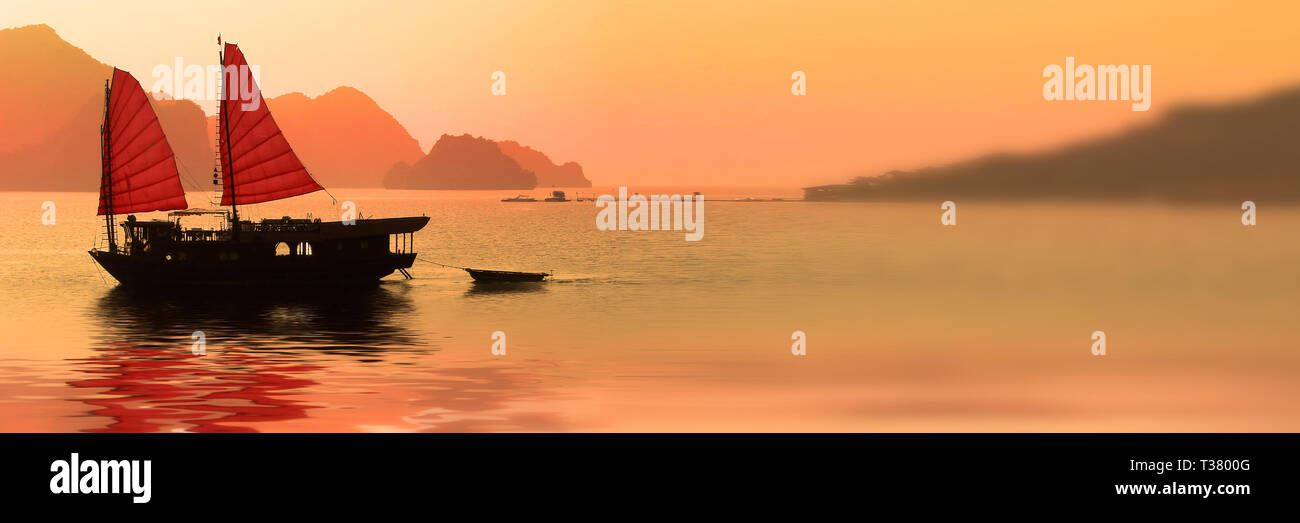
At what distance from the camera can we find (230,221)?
4288cm

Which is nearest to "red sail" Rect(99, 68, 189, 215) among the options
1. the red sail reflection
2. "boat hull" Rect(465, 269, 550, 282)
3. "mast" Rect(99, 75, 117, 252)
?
"mast" Rect(99, 75, 117, 252)

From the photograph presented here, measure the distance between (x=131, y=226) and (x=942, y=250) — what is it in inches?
2140

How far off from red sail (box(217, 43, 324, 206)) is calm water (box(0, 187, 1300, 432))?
A: 623 centimetres

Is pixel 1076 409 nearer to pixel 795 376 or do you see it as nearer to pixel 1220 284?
pixel 795 376

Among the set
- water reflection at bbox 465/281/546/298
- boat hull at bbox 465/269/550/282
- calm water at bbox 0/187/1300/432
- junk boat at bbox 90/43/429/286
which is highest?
junk boat at bbox 90/43/429/286

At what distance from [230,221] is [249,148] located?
3.81 m

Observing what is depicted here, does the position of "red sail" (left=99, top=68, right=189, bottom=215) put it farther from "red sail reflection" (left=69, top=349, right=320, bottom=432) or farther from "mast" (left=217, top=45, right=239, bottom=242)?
"red sail reflection" (left=69, top=349, right=320, bottom=432)

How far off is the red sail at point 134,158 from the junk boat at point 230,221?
0.13 feet

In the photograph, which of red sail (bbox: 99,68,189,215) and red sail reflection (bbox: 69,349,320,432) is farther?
red sail (bbox: 99,68,189,215)

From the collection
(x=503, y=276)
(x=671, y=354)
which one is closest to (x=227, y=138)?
(x=503, y=276)

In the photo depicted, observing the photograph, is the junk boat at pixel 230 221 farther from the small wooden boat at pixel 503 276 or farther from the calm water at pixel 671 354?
the small wooden boat at pixel 503 276

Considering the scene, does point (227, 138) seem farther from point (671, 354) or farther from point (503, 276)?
point (671, 354)

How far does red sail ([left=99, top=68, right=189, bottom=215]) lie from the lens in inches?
1730
